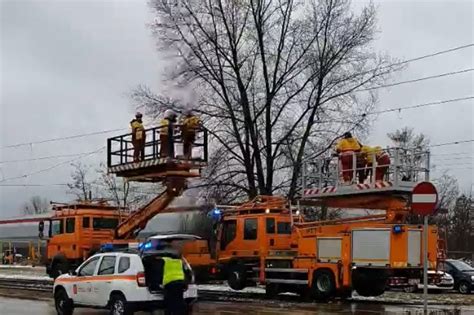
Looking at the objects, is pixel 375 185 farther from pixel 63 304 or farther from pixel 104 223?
pixel 104 223

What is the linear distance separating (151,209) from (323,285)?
8.87 metres

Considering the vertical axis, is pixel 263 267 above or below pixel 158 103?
below

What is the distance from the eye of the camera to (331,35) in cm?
3600

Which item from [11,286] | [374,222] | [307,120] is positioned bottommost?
[11,286]

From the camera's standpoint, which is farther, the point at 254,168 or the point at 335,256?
the point at 254,168

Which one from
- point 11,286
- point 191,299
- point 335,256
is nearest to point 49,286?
point 11,286

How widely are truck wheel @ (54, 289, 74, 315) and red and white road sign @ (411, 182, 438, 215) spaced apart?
7935 mm

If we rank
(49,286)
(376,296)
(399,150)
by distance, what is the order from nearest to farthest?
(399,150) < (376,296) < (49,286)

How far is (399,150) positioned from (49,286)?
16.1m

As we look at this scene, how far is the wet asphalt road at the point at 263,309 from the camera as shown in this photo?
59.0 ft

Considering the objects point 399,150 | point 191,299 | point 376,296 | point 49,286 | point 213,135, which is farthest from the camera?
point 213,135

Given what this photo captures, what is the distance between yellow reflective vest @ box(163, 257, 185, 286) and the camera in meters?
13.9

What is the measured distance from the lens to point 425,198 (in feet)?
46.9

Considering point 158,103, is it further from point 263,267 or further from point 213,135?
point 263,267
